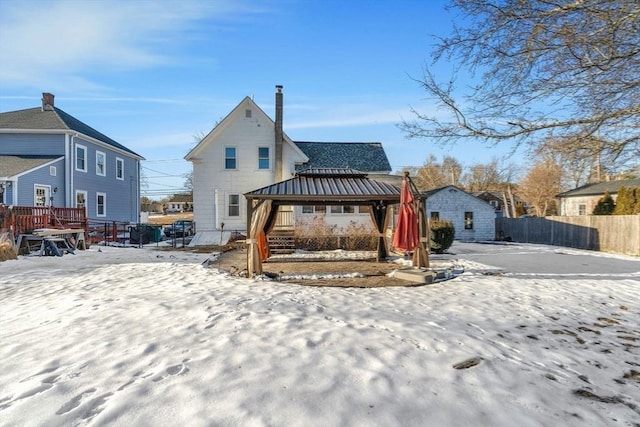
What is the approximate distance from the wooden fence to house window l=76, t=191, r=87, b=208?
2816cm

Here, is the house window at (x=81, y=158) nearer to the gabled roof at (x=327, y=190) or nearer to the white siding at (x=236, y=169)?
the white siding at (x=236, y=169)

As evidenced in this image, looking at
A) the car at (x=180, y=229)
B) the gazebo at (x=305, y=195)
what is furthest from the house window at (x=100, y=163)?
the gazebo at (x=305, y=195)

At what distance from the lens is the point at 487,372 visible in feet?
11.7

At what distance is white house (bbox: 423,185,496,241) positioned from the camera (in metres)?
25.9

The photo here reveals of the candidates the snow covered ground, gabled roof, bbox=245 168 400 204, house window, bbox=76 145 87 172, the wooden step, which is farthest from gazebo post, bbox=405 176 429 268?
house window, bbox=76 145 87 172

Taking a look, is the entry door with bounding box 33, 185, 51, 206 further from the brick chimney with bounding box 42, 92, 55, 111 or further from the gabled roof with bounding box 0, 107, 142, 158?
the brick chimney with bounding box 42, 92, 55, 111

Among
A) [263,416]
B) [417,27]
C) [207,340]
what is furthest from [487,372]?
[417,27]

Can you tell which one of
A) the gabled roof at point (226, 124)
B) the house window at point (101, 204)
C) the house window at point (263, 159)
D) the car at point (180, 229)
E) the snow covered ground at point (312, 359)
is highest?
the gabled roof at point (226, 124)

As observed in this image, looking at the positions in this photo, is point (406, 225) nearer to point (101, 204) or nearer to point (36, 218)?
point (36, 218)

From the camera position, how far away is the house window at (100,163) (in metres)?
22.7

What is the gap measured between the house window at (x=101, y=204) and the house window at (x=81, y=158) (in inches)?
85.1

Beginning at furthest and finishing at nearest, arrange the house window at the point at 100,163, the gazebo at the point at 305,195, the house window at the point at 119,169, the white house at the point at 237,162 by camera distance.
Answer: the house window at the point at 119,169
the house window at the point at 100,163
the white house at the point at 237,162
the gazebo at the point at 305,195

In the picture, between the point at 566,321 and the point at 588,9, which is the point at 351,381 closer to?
the point at 566,321

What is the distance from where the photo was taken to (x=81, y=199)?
2106 centimetres
